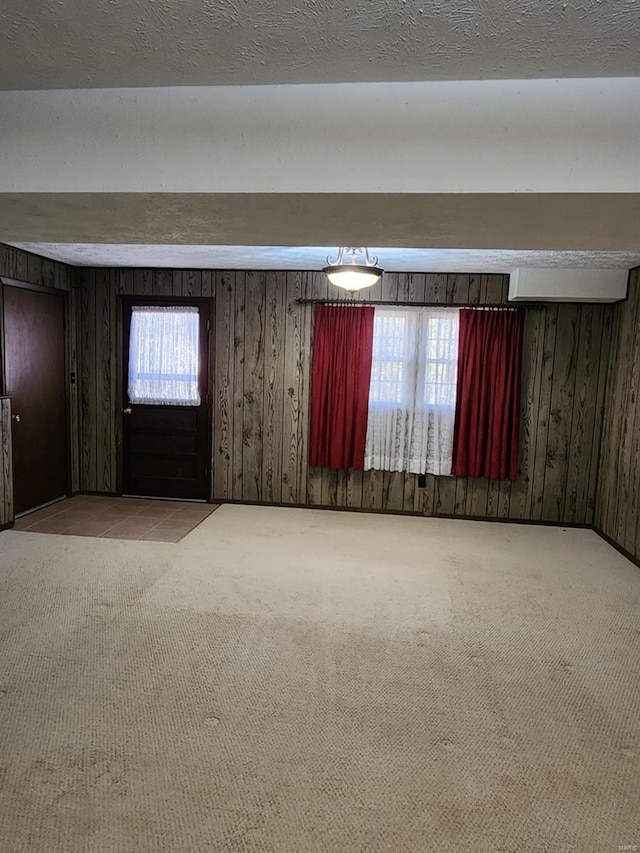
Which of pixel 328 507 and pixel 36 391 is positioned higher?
pixel 36 391

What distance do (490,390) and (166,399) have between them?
325 cm

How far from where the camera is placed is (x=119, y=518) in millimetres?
4945

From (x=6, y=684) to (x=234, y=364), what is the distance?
11.9 feet

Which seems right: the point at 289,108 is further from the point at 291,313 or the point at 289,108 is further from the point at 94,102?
the point at 291,313

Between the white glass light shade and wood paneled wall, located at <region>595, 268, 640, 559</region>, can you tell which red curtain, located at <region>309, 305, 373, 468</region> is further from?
wood paneled wall, located at <region>595, 268, 640, 559</region>

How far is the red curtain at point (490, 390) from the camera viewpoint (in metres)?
5.03

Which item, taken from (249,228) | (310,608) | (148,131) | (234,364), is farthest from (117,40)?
(234,364)

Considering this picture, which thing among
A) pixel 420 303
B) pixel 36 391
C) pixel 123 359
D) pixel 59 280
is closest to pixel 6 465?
pixel 36 391

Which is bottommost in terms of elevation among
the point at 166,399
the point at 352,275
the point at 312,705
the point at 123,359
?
the point at 312,705

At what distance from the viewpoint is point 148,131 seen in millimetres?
1621

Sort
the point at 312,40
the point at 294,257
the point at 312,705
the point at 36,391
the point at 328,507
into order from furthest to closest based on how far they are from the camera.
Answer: the point at 328,507 < the point at 36,391 < the point at 294,257 < the point at 312,705 < the point at 312,40

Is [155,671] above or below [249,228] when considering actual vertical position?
below

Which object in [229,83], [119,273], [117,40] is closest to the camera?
[117,40]

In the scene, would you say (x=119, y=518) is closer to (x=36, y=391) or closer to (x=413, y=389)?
(x=36, y=391)
